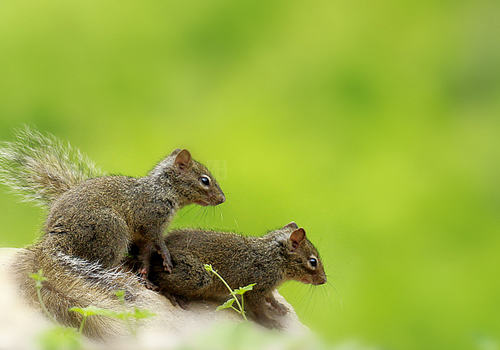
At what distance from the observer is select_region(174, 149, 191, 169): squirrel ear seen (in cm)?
235

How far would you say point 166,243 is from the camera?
2254 mm

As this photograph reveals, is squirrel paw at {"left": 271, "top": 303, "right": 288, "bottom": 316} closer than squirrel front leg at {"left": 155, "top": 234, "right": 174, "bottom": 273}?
No

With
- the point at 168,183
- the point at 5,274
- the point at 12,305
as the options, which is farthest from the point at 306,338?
the point at 168,183

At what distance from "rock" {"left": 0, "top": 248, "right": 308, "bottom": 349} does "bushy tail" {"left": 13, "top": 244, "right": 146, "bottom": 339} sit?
0.04 m

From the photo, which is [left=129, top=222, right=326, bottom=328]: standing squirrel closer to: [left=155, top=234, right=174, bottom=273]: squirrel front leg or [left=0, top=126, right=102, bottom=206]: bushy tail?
[left=155, top=234, right=174, bottom=273]: squirrel front leg

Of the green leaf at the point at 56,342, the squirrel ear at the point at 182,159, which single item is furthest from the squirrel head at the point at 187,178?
the green leaf at the point at 56,342

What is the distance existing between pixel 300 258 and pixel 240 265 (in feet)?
0.79

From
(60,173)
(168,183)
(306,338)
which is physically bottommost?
(60,173)

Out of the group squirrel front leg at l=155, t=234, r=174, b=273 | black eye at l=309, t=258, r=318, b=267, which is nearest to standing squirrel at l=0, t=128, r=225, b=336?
squirrel front leg at l=155, t=234, r=174, b=273

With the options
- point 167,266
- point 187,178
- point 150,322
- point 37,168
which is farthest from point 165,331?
point 37,168

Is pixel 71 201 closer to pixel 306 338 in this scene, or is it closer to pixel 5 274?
pixel 5 274

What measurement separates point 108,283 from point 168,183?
452 millimetres

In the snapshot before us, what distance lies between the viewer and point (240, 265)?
7.59ft

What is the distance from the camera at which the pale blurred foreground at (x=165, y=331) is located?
92 centimetres
